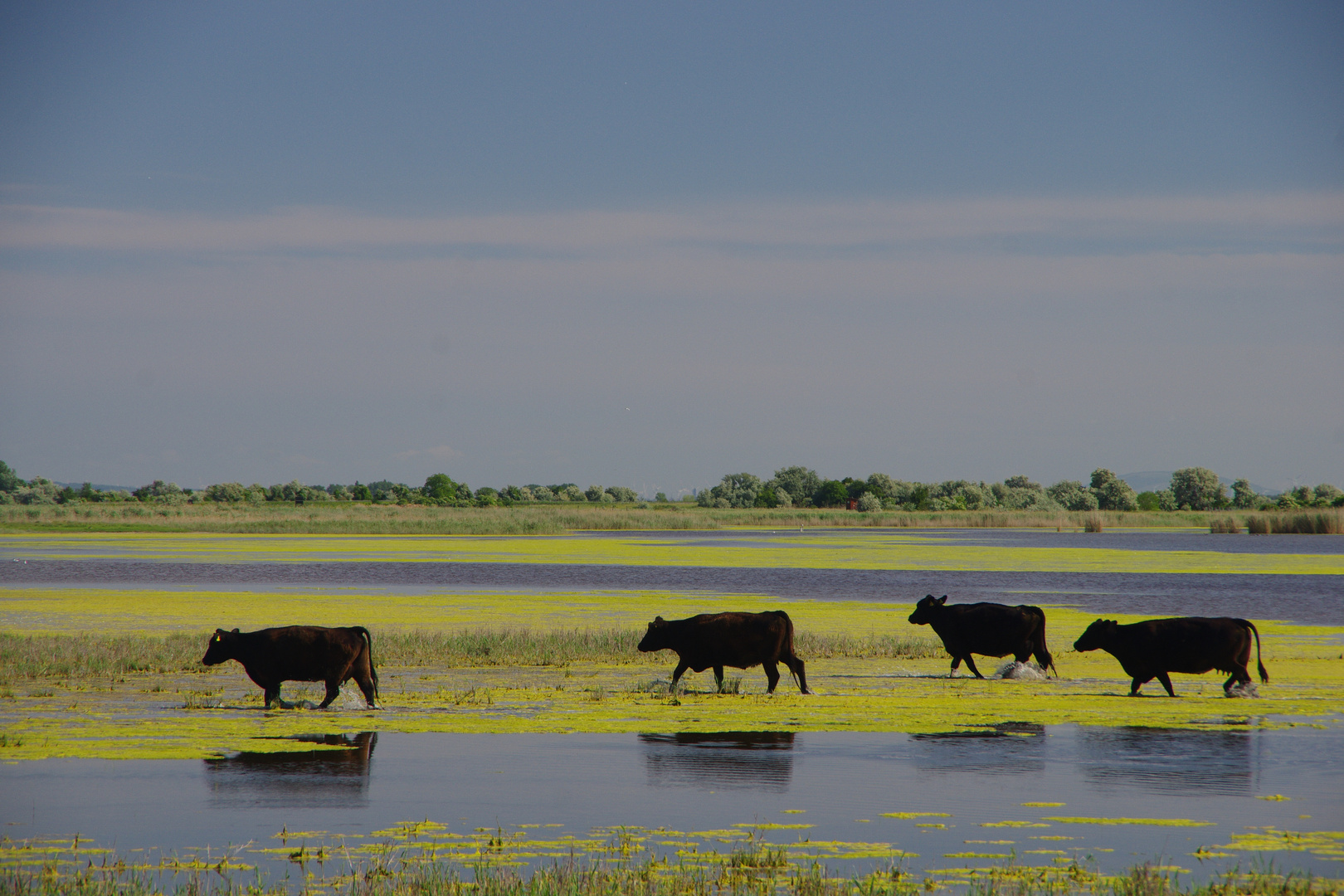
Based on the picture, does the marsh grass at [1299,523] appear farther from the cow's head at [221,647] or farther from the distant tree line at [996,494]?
the cow's head at [221,647]

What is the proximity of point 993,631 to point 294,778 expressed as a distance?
37.8 ft

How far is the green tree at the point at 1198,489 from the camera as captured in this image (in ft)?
489

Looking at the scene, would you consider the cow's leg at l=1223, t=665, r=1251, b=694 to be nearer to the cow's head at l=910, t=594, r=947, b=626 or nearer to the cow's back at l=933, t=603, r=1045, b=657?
the cow's back at l=933, t=603, r=1045, b=657

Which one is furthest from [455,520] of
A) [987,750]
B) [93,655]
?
[987,750]

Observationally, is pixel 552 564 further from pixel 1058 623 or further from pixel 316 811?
pixel 316 811

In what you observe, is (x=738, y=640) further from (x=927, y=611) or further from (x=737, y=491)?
(x=737, y=491)

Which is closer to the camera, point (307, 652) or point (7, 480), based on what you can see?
point (307, 652)

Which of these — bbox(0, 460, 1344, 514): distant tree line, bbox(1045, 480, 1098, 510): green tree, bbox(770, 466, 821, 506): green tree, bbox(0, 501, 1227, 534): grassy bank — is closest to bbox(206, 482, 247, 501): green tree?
bbox(0, 460, 1344, 514): distant tree line

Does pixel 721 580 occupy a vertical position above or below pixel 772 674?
below

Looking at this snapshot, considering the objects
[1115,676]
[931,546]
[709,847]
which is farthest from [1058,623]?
[931,546]

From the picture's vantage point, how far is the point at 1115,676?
1934 cm

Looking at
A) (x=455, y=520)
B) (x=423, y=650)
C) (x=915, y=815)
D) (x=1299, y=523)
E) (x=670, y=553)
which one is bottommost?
(x=670, y=553)

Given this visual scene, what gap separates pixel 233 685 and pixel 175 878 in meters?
9.91

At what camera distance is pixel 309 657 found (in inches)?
575
